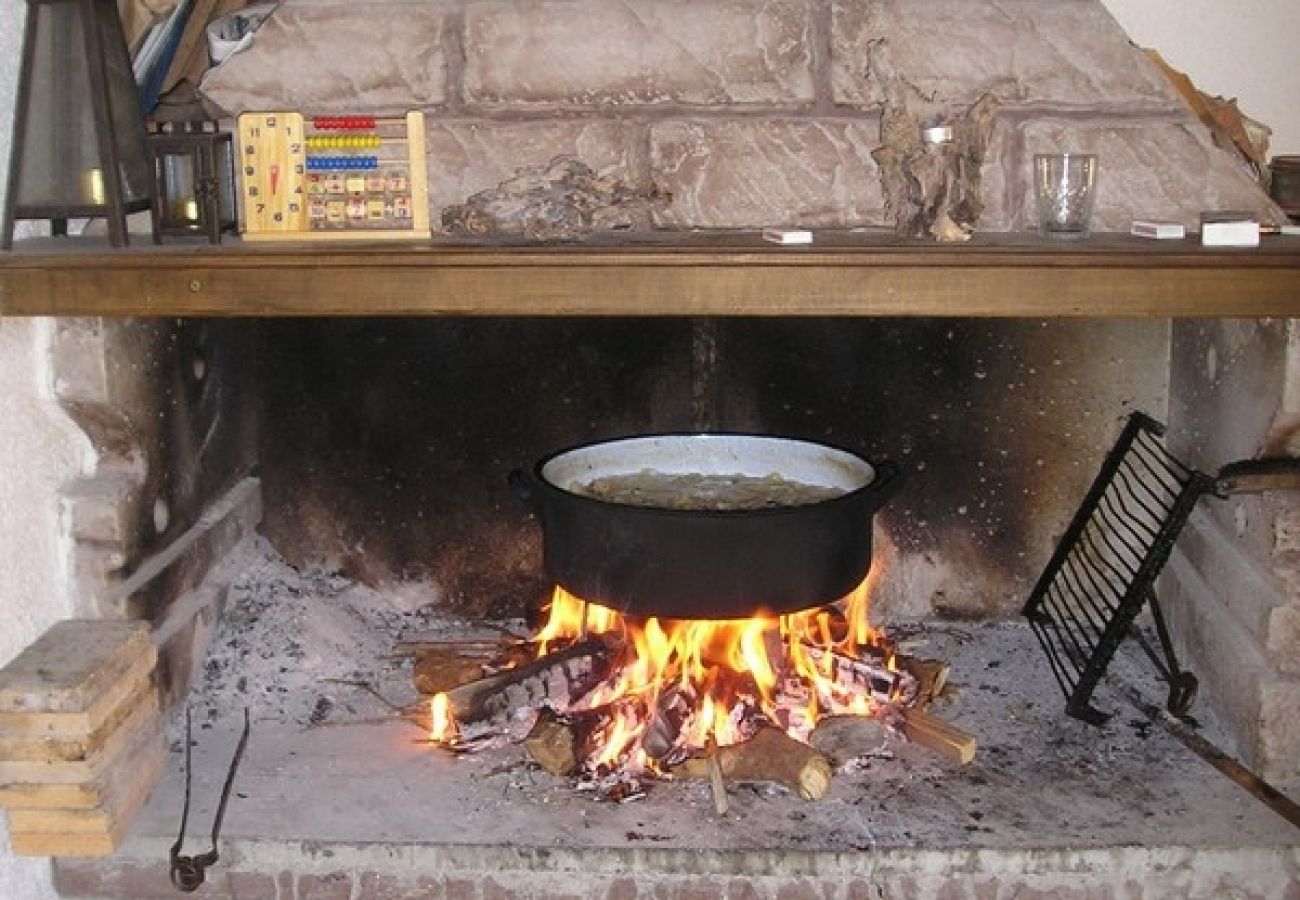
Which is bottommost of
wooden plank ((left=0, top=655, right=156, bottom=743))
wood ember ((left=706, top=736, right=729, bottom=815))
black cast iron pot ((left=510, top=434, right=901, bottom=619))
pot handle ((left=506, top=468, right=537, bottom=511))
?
wood ember ((left=706, top=736, right=729, bottom=815))

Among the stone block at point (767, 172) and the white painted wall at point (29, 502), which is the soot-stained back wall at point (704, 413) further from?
the white painted wall at point (29, 502)

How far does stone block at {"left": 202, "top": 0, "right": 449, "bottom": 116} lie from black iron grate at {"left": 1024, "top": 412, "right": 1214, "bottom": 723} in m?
1.30

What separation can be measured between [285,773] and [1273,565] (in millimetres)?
1482

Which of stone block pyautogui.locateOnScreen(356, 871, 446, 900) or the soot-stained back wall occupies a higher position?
the soot-stained back wall

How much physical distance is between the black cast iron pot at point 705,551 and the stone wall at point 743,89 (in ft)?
1.77

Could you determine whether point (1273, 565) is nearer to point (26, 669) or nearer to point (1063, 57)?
point (1063, 57)

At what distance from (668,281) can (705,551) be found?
0.40 metres

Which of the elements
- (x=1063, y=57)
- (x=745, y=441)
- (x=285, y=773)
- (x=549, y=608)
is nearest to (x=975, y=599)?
(x=745, y=441)

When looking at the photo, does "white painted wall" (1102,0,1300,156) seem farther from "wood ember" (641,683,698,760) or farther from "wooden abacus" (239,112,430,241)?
"wood ember" (641,683,698,760)

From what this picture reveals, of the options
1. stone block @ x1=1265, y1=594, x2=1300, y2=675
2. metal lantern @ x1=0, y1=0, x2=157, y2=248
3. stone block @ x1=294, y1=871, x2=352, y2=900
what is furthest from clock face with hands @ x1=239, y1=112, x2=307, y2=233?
stone block @ x1=1265, y1=594, x2=1300, y2=675

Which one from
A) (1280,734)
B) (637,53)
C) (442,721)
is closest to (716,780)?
(442,721)

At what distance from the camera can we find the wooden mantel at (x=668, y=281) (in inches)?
73.0

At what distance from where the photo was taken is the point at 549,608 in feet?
8.39

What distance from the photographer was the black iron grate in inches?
91.4
